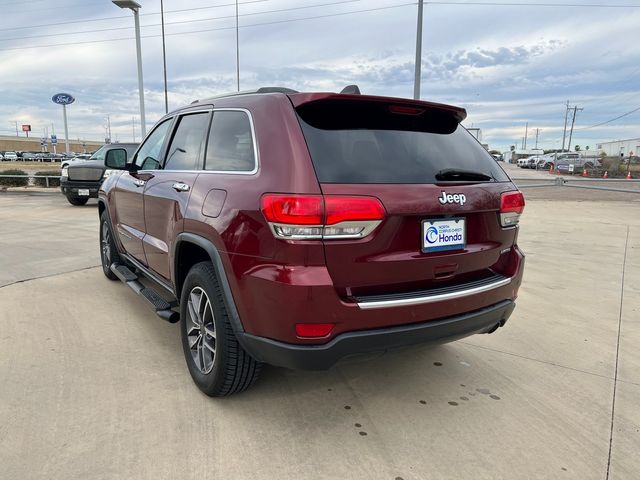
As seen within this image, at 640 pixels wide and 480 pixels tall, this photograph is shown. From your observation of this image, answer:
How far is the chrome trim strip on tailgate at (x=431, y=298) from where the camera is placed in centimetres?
232

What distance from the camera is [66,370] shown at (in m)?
3.25

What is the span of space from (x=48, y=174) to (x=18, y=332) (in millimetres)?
19544

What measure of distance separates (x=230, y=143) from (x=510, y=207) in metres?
1.77

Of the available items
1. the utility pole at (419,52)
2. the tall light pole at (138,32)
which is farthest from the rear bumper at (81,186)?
the utility pole at (419,52)

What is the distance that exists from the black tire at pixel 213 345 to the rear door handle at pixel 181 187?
1.79ft

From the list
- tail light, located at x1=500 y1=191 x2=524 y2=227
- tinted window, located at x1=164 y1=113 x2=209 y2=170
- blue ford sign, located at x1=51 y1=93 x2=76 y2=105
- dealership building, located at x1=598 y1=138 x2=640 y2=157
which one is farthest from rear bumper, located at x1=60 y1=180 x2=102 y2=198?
dealership building, located at x1=598 y1=138 x2=640 y2=157

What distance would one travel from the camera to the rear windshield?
7.80ft

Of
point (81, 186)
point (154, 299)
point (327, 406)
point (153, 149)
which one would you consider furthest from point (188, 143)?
point (81, 186)

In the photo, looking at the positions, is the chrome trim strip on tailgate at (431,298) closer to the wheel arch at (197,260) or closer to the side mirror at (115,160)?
the wheel arch at (197,260)

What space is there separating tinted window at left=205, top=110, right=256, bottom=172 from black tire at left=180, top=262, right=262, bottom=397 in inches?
24.7

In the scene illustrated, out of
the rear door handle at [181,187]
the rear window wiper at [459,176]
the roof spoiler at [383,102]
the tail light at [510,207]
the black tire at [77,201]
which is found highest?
the roof spoiler at [383,102]

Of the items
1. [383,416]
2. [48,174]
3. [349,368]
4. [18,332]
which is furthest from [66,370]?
[48,174]

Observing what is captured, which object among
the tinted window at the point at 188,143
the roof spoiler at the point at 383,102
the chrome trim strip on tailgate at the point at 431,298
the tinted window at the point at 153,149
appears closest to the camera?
the chrome trim strip on tailgate at the point at 431,298

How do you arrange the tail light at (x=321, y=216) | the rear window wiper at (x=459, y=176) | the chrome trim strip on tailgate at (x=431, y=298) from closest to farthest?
1. the tail light at (x=321, y=216)
2. the chrome trim strip on tailgate at (x=431, y=298)
3. the rear window wiper at (x=459, y=176)
